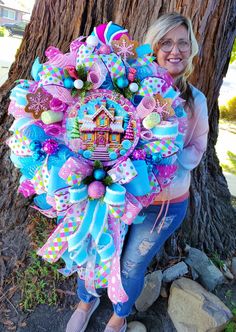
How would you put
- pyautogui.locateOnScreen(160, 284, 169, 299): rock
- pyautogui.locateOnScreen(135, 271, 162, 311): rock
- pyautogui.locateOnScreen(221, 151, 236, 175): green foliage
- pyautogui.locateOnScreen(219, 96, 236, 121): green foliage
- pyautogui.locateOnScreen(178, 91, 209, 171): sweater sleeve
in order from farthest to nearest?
1. pyautogui.locateOnScreen(219, 96, 236, 121): green foliage
2. pyautogui.locateOnScreen(221, 151, 236, 175): green foliage
3. pyautogui.locateOnScreen(160, 284, 169, 299): rock
4. pyautogui.locateOnScreen(135, 271, 162, 311): rock
5. pyautogui.locateOnScreen(178, 91, 209, 171): sweater sleeve

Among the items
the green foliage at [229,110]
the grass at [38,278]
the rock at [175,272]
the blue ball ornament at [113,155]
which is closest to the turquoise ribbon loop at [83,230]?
the blue ball ornament at [113,155]

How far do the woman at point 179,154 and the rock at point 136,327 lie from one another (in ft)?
→ 1.28

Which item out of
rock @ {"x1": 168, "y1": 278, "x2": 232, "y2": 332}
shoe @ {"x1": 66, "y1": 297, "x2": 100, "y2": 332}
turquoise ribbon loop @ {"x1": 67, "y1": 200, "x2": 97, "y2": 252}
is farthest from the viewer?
rock @ {"x1": 168, "y1": 278, "x2": 232, "y2": 332}

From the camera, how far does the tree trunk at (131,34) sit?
248 centimetres

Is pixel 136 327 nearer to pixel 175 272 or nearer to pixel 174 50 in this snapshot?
pixel 175 272

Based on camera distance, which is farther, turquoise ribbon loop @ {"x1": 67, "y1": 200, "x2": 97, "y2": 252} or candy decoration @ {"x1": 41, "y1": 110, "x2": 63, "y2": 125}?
turquoise ribbon loop @ {"x1": 67, "y1": 200, "x2": 97, "y2": 252}

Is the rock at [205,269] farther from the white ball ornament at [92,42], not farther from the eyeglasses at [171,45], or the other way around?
the white ball ornament at [92,42]

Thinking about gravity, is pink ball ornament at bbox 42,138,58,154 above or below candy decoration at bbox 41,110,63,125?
below

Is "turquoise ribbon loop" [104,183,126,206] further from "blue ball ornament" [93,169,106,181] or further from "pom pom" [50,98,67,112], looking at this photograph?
"pom pom" [50,98,67,112]

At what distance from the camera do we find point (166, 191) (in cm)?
200

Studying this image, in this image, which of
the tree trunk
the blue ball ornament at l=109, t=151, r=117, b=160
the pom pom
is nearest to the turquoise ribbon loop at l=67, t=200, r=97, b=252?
the blue ball ornament at l=109, t=151, r=117, b=160

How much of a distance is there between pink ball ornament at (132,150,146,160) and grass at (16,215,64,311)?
1273mm

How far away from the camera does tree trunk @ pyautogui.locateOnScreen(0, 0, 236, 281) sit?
2.48 m

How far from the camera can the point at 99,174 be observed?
169cm
